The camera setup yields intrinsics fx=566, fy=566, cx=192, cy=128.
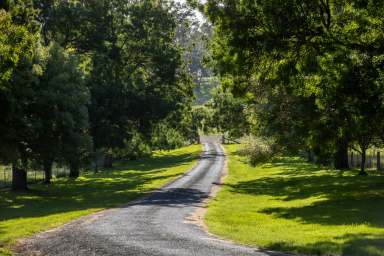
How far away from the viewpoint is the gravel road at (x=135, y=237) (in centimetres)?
1639

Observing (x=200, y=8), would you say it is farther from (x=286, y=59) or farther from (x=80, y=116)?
(x=80, y=116)

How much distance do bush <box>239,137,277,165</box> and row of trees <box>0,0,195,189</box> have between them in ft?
34.9

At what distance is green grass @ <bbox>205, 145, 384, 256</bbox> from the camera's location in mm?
17984

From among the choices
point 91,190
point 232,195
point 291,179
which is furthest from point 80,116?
point 291,179

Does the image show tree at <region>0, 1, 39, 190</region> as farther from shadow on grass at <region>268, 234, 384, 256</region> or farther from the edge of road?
shadow on grass at <region>268, 234, 384, 256</region>

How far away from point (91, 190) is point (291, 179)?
707 inches

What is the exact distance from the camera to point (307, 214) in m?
28.8

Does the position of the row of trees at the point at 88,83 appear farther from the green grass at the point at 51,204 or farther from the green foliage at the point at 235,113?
the green foliage at the point at 235,113

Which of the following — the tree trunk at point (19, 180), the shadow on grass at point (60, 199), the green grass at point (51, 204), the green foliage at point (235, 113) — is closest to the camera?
the green grass at point (51, 204)

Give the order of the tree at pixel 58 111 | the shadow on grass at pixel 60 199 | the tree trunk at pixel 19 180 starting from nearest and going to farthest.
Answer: the shadow on grass at pixel 60 199 < the tree at pixel 58 111 < the tree trunk at pixel 19 180

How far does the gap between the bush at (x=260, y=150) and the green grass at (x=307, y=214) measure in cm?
238

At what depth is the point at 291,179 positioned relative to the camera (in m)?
51.4

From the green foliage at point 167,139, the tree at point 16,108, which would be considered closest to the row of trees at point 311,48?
the tree at point 16,108

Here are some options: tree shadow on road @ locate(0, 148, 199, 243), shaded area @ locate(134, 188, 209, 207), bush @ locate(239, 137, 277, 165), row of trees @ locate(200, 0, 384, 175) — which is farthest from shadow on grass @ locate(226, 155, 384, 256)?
tree shadow on road @ locate(0, 148, 199, 243)
